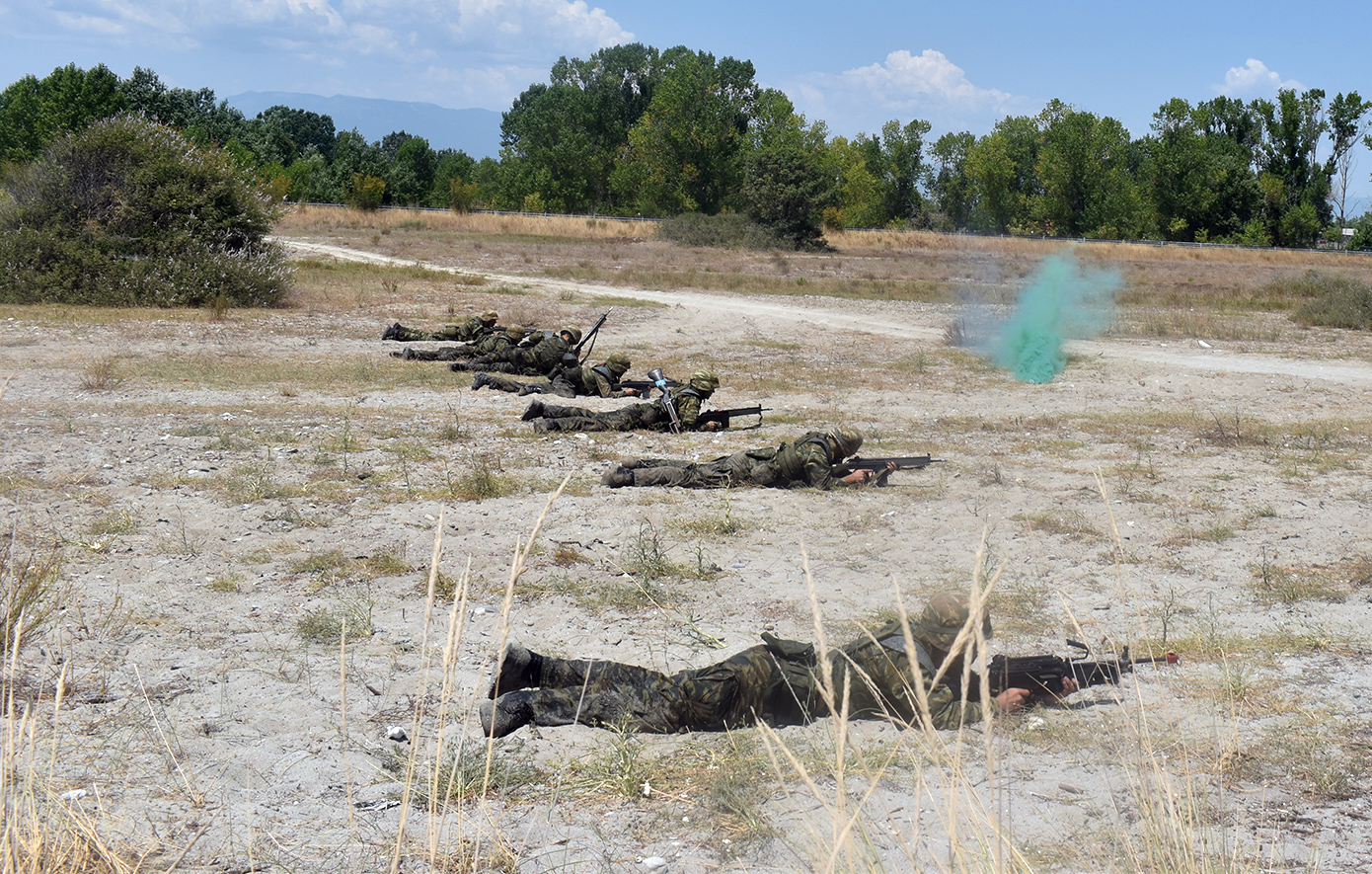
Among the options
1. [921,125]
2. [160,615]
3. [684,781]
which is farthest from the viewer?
[921,125]

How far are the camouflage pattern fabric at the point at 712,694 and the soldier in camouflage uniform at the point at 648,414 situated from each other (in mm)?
5716

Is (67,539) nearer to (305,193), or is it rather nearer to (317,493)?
(317,493)

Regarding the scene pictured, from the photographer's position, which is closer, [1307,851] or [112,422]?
[1307,851]

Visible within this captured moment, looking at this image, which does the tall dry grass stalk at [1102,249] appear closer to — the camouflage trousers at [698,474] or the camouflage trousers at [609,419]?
the camouflage trousers at [609,419]

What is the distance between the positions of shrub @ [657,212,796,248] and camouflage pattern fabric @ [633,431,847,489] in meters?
34.7

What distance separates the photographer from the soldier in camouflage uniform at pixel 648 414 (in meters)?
9.71

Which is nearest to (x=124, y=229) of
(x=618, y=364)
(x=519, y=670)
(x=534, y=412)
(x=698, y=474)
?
(x=618, y=364)

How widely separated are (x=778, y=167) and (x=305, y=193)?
32199 millimetres

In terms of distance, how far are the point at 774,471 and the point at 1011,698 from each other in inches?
153

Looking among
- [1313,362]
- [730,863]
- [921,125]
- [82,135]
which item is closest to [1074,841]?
[730,863]

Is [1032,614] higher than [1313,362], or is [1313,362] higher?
[1313,362]

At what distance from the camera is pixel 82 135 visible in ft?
58.7

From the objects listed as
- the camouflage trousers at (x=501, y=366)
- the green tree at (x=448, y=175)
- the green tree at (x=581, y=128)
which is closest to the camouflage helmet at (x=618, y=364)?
the camouflage trousers at (x=501, y=366)

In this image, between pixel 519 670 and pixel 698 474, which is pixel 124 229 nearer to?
pixel 698 474
